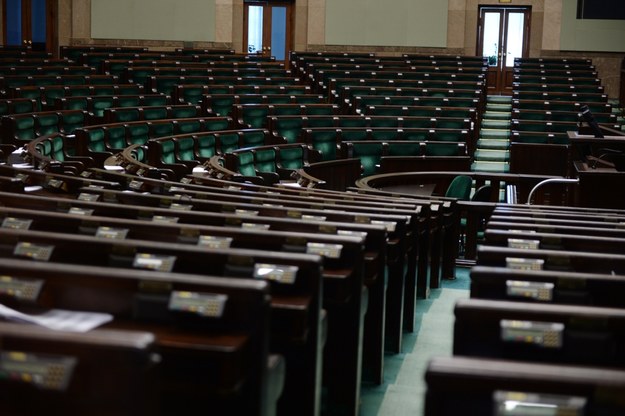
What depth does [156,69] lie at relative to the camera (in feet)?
39.8

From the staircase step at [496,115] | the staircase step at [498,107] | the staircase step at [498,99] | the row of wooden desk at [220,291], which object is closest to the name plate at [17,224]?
the row of wooden desk at [220,291]

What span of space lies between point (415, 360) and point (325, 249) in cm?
139

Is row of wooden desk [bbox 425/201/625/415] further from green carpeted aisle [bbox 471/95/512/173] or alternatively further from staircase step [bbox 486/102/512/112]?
staircase step [bbox 486/102/512/112]

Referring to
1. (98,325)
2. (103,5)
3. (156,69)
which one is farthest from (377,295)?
(103,5)

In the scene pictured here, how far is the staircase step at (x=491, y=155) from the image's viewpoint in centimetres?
1080

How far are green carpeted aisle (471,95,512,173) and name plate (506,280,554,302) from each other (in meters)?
8.10

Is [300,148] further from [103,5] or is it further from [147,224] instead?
[103,5]

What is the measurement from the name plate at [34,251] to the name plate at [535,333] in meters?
1.15

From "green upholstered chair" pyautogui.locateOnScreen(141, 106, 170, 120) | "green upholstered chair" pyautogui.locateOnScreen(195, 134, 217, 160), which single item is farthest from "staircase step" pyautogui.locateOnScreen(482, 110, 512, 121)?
"green upholstered chair" pyautogui.locateOnScreen(195, 134, 217, 160)

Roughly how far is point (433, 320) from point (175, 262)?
246 cm

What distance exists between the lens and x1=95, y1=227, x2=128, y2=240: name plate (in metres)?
2.52

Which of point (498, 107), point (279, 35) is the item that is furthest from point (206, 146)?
point (279, 35)

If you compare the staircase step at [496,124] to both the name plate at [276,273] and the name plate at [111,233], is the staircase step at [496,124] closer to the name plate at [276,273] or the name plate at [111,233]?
the name plate at [111,233]

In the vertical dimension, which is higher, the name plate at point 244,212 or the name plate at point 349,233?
the name plate at point 349,233
